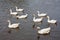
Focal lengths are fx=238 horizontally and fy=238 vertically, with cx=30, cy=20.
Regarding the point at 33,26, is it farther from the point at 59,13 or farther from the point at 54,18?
the point at 59,13

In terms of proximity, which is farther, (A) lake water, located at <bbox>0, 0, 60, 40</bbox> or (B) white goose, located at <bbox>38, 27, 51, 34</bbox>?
(B) white goose, located at <bbox>38, 27, 51, 34</bbox>

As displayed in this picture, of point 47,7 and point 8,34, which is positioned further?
point 47,7

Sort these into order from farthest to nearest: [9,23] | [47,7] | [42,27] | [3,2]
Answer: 1. [3,2]
2. [47,7]
3. [9,23]
4. [42,27]

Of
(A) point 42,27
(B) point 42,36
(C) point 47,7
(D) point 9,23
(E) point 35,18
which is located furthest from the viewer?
(C) point 47,7

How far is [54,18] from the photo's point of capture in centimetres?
2717

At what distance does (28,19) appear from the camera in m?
27.5

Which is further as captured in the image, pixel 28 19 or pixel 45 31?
pixel 28 19

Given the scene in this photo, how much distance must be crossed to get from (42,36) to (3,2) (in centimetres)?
1668

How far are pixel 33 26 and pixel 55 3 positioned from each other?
10204 millimetres

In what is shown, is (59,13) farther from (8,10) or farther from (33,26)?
(8,10)

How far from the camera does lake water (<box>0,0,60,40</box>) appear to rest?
73.9 ft

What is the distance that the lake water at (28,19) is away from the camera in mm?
22520

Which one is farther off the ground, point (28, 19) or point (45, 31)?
point (28, 19)

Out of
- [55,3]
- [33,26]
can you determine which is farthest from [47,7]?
[33,26]
